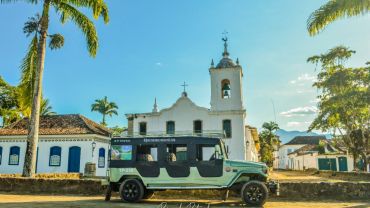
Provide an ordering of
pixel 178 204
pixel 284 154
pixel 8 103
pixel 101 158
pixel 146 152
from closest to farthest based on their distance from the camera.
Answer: pixel 178 204 < pixel 146 152 < pixel 101 158 < pixel 8 103 < pixel 284 154

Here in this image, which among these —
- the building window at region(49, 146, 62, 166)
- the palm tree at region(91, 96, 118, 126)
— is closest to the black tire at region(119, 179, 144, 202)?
the building window at region(49, 146, 62, 166)

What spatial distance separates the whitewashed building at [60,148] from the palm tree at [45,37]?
11.1 m

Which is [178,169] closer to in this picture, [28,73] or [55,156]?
[28,73]

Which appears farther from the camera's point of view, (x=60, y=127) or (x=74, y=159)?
(x=60, y=127)

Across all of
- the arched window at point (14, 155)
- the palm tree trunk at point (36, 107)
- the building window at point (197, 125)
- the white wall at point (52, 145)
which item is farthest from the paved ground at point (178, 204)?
the arched window at point (14, 155)

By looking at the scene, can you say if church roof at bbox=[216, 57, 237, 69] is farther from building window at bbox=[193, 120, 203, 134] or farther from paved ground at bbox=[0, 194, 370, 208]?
paved ground at bbox=[0, 194, 370, 208]

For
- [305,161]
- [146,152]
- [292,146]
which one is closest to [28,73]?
[146,152]

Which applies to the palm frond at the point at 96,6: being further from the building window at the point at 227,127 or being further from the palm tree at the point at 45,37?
the building window at the point at 227,127

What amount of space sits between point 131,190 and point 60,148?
19.1 m

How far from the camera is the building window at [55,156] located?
28.2 m

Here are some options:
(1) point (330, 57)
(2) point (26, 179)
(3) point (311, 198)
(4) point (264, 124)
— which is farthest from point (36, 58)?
(4) point (264, 124)

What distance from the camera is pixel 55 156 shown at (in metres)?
28.3

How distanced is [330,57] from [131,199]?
2680cm

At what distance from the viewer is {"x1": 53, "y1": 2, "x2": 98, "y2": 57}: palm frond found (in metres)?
17.8
